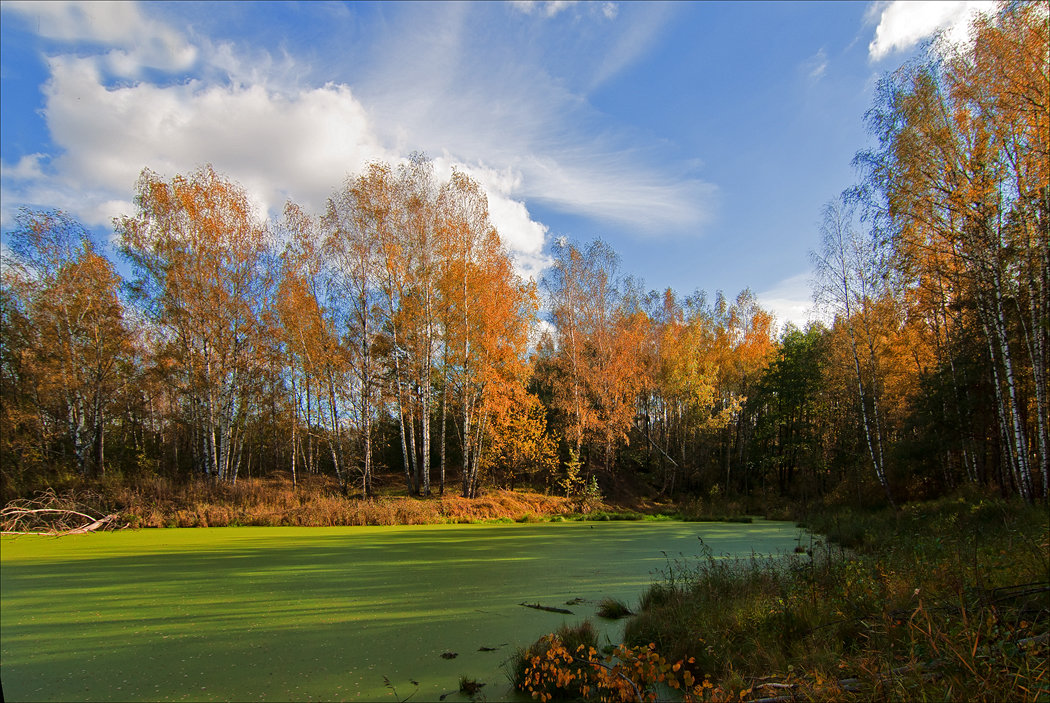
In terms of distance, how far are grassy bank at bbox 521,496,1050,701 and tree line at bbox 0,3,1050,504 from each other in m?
4.94

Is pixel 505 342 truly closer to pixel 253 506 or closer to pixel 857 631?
pixel 253 506

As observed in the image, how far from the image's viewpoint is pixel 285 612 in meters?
3.89

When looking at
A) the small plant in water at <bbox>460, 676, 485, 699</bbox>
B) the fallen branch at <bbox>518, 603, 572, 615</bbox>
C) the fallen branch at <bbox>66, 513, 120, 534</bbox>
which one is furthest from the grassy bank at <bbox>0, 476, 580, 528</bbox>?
the small plant in water at <bbox>460, 676, 485, 699</bbox>

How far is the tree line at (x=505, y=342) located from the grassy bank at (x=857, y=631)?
494cm

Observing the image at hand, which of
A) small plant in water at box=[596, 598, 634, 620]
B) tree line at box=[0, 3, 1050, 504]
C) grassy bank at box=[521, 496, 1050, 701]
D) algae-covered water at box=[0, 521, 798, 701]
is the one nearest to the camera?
grassy bank at box=[521, 496, 1050, 701]

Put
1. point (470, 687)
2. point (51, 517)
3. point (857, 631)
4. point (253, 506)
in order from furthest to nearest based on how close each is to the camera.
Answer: point (253, 506), point (51, 517), point (857, 631), point (470, 687)

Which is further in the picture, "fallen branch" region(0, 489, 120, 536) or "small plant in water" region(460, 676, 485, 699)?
"fallen branch" region(0, 489, 120, 536)

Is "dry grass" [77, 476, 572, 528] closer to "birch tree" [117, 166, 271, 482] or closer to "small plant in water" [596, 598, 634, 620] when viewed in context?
"birch tree" [117, 166, 271, 482]

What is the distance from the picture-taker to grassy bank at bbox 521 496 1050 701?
175 centimetres

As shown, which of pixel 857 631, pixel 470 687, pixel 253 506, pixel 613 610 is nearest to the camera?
pixel 470 687

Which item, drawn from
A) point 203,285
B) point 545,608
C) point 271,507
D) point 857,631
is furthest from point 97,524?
point 857,631

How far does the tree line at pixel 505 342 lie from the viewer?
7535 millimetres

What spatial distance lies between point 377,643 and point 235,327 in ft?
37.7

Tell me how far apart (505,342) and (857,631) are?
10778 millimetres
